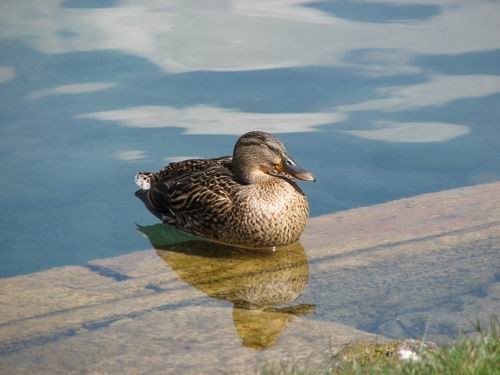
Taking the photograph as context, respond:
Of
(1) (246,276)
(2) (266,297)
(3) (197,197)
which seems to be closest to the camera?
(2) (266,297)

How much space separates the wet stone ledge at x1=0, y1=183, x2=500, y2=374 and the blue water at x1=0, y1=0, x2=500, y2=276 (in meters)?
0.94

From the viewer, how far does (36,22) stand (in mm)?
13516

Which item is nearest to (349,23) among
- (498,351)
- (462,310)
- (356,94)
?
(356,94)

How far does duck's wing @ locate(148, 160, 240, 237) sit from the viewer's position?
8.20m

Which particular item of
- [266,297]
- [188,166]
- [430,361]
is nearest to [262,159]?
[188,166]

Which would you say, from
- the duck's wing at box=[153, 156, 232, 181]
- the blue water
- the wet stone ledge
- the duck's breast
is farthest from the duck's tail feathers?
the duck's breast

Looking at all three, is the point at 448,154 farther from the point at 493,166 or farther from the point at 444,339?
the point at 444,339

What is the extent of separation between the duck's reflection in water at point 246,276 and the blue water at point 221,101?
1.61ft

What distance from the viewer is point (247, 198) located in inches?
318

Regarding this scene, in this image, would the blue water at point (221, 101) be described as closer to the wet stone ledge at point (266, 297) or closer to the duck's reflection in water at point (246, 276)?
the duck's reflection in water at point (246, 276)

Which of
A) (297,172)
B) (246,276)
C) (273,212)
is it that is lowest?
(246,276)

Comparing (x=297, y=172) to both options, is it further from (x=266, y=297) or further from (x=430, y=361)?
(x=430, y=361)

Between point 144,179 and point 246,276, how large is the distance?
2.02m

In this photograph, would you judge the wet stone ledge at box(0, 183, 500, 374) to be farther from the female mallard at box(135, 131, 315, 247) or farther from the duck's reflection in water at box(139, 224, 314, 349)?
the female mallard at box(135, 131, 315, 247)
